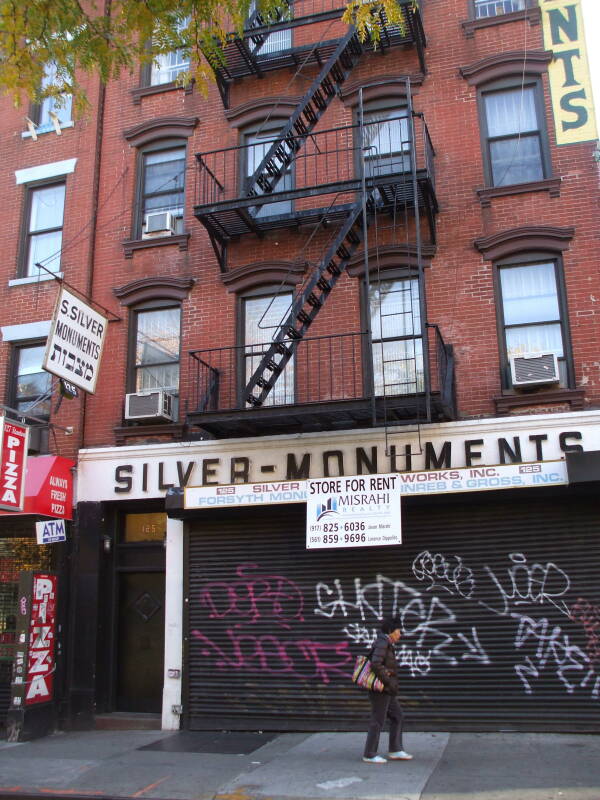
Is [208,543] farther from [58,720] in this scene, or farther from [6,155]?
[6,155]

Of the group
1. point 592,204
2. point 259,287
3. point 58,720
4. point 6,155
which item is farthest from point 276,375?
point 6,155

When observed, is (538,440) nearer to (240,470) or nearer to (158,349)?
(240,470)

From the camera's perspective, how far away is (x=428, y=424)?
11266 mm

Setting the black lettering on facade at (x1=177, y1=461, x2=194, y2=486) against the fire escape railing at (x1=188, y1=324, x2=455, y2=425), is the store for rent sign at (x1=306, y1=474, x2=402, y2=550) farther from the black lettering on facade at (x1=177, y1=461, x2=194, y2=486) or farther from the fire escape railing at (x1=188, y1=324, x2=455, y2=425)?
the black lettering on facade at (x1=177, y1=461, x2=194, y2=486)

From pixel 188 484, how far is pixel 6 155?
8.12 metres

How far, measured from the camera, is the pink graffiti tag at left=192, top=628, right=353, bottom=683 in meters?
11.0

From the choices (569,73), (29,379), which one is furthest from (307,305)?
(569,73)

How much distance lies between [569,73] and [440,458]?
258 inches

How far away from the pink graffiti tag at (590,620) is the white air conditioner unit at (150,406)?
Result: 265 inches

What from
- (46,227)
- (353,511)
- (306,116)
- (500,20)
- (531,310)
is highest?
(500,20)

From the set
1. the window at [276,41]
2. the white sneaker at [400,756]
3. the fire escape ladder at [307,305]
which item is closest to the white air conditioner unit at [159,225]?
the fire escape ladder at [307,305]

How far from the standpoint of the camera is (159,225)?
13.7 meters

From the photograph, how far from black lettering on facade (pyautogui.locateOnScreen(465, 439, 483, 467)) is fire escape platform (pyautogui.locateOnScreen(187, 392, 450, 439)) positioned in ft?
1.66

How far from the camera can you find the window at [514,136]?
12.3 metres
